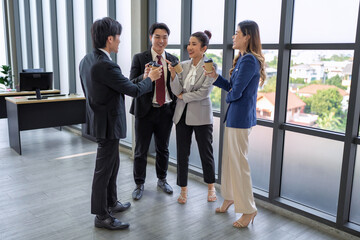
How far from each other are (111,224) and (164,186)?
96 centimetres

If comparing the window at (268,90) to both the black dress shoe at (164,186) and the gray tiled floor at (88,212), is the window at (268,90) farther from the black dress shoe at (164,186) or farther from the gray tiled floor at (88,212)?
the black dress shoe at (164,186)

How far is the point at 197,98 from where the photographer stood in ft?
9.85

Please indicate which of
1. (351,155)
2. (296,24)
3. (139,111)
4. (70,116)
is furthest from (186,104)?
(70,116)

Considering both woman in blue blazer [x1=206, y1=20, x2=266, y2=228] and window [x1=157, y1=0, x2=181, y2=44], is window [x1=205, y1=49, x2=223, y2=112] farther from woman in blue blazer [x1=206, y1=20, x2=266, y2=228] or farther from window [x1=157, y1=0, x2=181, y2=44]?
woman in blue blazer [x1=206, y1=20, x2=266, y2=228]

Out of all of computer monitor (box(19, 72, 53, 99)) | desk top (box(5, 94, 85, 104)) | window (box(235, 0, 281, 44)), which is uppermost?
window (box(235, 0, 281, 44))

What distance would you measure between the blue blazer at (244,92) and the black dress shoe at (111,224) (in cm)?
121

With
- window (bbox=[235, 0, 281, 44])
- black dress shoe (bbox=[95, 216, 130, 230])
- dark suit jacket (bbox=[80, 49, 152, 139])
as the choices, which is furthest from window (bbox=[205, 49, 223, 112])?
black dress shoe (bbox=[95, 216, 130, 230])

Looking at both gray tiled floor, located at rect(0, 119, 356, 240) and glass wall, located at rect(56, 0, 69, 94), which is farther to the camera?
glass wall, located at rect(56, 0, 69, 94)

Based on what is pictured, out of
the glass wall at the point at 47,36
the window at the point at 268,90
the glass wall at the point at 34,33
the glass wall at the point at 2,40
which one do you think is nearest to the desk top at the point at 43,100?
the glass wall at the point at 47,36

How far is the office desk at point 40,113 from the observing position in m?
4.96

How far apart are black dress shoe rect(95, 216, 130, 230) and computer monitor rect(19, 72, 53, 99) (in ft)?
10.2

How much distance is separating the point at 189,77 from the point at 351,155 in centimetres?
152

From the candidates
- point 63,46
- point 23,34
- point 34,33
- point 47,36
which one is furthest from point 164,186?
point 23,34

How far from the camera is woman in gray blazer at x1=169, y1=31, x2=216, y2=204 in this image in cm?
299
